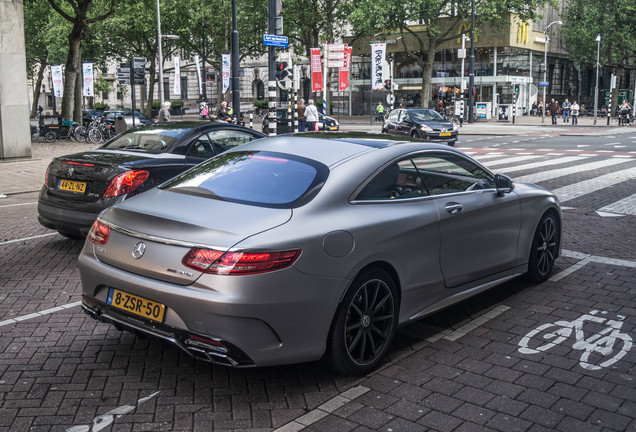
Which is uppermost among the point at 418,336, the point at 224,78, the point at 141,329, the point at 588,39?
the point at 588,39

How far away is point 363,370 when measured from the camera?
427 centimetres

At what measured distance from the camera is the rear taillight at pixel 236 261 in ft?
12.0

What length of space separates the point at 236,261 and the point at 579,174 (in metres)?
13.8

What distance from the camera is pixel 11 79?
18.5m

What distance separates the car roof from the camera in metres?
4.67

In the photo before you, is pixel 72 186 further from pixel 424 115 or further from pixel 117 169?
pixel 424 115

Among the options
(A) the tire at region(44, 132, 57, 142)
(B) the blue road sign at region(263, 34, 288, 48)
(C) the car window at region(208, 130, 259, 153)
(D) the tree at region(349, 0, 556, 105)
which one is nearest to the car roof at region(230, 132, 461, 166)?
(C) the car window at region(208, 130, 259, 153)

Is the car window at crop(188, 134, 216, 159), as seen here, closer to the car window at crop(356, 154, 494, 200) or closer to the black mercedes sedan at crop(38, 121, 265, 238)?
the black mercedes sedan at crop(38, 121, 265, 238)

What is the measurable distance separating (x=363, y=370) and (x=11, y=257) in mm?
4992

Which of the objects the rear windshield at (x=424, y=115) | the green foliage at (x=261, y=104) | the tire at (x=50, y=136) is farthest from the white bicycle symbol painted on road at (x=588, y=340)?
the green foliage at (x=261, y=104)

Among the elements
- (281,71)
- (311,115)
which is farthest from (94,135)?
(281,71)

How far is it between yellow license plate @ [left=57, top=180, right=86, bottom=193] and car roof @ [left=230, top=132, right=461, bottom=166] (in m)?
2.89

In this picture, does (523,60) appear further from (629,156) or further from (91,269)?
(91,269)

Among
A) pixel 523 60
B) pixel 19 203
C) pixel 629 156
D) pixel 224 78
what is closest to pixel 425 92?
pixel 523 60
